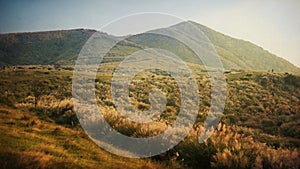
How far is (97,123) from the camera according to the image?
13.3 m

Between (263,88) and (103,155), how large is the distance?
1651 inches

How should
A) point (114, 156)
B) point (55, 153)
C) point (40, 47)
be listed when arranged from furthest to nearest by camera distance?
point (40, 47) → point (114, 156) → point (55, 153)

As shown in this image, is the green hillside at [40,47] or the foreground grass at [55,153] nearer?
the foreground grass at [55,153]

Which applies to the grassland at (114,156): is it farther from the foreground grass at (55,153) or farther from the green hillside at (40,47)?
the green hillside at (40,47)

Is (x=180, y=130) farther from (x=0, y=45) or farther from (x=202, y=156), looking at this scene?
(x=0, y=45)

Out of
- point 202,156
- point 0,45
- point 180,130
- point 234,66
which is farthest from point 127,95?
point 234,66

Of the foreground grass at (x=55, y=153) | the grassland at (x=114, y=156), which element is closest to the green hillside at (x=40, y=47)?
the grassland at (x=114, y=156)

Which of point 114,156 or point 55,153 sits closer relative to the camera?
point 55,153

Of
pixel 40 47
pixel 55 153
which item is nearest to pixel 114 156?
pixel 55 153

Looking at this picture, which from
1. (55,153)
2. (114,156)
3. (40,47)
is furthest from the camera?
(40,47)

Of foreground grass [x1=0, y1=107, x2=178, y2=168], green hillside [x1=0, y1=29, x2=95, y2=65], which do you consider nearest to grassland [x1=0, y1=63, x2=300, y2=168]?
foreground grass [x1=0, y1=107, x2=178, y2=168]

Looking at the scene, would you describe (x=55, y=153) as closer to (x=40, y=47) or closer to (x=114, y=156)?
(x=114, y=156)

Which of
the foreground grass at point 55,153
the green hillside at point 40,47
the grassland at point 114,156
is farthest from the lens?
the green hillside at point 40,47

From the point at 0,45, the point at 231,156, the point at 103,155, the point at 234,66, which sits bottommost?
the point at 0,45
